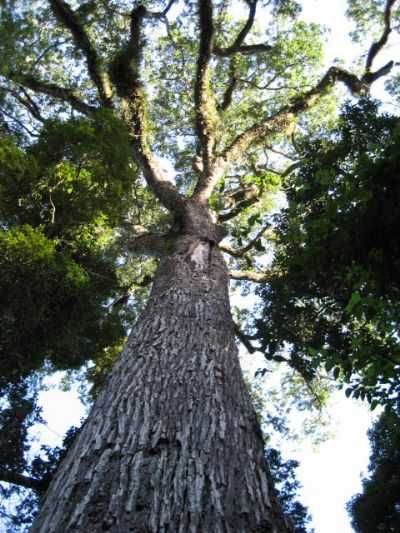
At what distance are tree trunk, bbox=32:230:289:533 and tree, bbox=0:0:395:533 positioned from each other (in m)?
0.01

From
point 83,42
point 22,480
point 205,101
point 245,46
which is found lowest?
point 22,480

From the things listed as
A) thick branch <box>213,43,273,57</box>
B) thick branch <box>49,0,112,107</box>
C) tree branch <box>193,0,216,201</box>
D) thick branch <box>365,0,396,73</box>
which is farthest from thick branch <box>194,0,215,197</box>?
thick branch <box>365,0,396,73</box>

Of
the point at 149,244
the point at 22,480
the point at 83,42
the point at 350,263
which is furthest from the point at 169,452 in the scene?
the point at 83,42

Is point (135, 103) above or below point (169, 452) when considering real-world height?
above

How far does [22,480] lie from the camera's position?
663 centimetres

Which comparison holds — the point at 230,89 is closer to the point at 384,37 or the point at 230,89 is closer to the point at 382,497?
the point at 384,37

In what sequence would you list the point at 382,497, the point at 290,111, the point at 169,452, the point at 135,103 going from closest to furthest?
1. the point at 169,452
2. the point at 382,497
3. the point at 135,103
4. the point at 290,111

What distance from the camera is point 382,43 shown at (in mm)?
14422

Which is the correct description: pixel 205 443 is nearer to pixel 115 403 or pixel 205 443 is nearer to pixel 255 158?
pixel 115 403

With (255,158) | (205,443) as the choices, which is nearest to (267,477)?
(205,443)

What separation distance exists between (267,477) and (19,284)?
486 cm

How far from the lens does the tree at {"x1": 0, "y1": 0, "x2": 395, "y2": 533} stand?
242cm

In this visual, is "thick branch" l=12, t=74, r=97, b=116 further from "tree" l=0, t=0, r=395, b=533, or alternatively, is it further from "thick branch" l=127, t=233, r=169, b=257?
"thick branch" l=127, t=233, r=169, b=257

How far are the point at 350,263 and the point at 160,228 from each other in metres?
8.91
